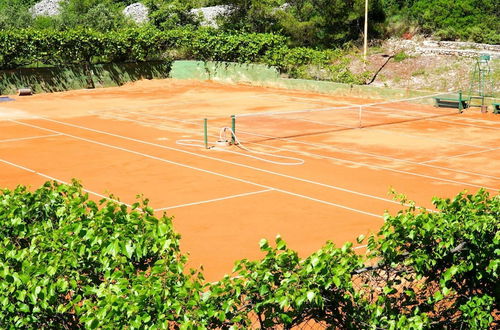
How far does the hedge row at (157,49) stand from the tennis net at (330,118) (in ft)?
15.8

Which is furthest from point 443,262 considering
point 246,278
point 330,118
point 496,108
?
point 496,108

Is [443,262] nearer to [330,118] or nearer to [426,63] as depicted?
[330,118]

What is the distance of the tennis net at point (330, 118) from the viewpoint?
24.3m

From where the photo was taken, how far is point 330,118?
90.7 ft

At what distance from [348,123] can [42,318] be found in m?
21.7

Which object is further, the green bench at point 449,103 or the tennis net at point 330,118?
the green bench at point 449,103

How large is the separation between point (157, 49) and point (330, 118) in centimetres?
1651

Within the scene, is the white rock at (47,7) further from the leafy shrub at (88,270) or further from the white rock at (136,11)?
the leafy shrub at (88,270)

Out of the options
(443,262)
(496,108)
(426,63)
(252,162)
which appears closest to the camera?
(443,262)

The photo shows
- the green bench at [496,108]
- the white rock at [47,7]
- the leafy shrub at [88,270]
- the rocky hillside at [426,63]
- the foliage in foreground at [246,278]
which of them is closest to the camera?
the leafy shrub at [88,270]

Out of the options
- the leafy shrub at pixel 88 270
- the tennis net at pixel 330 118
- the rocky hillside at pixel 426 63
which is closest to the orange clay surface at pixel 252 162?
the tennis net at pixel 330 118

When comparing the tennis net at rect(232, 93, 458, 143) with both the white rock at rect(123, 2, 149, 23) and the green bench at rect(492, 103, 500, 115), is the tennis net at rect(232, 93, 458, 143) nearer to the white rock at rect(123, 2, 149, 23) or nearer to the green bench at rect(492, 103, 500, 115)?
the green bench at rect(492, 103, 500, 115)

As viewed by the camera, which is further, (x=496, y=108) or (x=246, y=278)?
(x=496, y=108)

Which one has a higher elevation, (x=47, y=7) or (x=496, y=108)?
(x=47, y=7)
